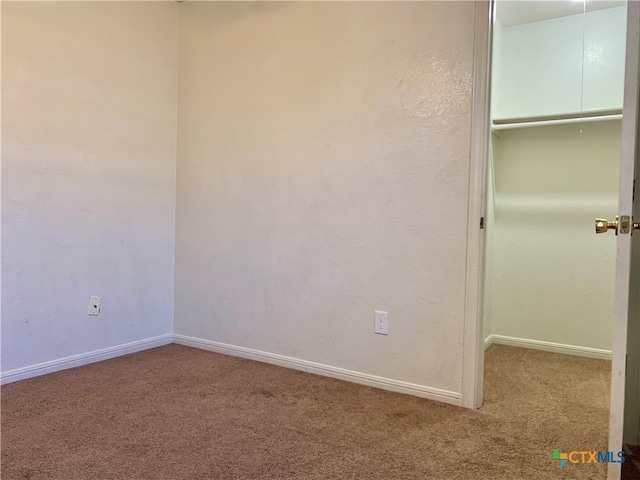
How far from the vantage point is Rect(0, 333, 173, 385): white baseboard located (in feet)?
7.38

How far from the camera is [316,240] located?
Answer: 8.08ft

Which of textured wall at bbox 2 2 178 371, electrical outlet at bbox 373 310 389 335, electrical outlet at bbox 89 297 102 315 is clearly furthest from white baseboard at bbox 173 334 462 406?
electrical outlet at bbox 89 297 102 315

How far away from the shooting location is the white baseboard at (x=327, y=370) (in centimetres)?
210

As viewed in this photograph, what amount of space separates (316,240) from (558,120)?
1.88m

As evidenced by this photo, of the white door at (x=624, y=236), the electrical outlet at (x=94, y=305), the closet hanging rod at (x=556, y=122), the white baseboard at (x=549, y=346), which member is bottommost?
the white baseboard at (x=549, y=346)

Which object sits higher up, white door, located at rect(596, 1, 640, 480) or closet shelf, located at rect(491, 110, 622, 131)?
closet shelf, located at rect(491, 110, 622, 131)

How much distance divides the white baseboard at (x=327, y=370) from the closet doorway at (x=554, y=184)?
2.34ft

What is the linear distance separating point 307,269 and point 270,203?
1.53 ft

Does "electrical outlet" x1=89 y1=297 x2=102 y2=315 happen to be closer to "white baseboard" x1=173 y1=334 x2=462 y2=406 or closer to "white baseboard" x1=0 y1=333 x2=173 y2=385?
"white baseboard" x1=0 y1=333 x2=173 y2=385

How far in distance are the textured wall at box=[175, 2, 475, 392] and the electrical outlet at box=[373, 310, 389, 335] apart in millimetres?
32

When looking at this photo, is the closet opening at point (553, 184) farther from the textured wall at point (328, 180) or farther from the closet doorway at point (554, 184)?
the textured wall at point (328, 180)

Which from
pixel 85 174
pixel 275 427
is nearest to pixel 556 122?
pixel 275 427

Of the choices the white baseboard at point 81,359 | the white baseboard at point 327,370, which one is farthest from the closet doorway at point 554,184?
the white baseboard at point 81,359

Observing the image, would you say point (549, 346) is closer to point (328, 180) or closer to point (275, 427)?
point (328, 180)
